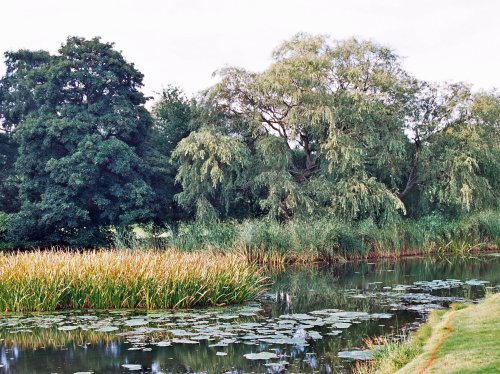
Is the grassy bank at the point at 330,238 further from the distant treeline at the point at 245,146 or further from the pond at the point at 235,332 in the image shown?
the pond at the point at 235,332

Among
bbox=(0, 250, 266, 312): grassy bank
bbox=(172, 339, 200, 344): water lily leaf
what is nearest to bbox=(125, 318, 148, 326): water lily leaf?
bbox=(0, 250, 266, 312): grassy bank

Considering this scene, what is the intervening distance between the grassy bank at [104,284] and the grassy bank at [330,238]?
26.0ft

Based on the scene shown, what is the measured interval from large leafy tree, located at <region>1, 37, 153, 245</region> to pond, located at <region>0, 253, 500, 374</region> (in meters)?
11.7

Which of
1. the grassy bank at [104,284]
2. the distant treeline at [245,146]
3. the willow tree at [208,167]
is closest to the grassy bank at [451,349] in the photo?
the grassy bank at [104,284]

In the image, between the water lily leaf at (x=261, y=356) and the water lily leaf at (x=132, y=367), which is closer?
the water lily leaf at (x=132, y=367)

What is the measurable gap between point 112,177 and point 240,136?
5916mm

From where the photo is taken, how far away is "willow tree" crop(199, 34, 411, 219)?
26.6m

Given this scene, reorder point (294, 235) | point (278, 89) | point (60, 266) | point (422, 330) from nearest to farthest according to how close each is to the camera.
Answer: point (422, 330), point (60, 266), point (294, 235), point (278, 89)

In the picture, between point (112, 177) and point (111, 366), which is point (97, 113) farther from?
point (111, 366)

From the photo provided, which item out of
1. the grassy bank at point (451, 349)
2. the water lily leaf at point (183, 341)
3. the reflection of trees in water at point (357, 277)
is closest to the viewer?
the grassy bank at point (451, 349)

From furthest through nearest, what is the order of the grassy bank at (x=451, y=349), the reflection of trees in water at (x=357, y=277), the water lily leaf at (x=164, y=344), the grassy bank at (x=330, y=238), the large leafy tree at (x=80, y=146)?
the large leafy tree at (x=80, y=146), the grassy bank at (x=330, y=238), the reflection of trees in water at (x=357, y=277), the water lily leaf at (x=164, y=344), the grassy bank at (x=451, y=349)

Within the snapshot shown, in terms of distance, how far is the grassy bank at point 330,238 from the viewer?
23734 mm

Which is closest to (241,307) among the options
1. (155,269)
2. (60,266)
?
(155,269)

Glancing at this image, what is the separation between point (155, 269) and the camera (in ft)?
45.2
